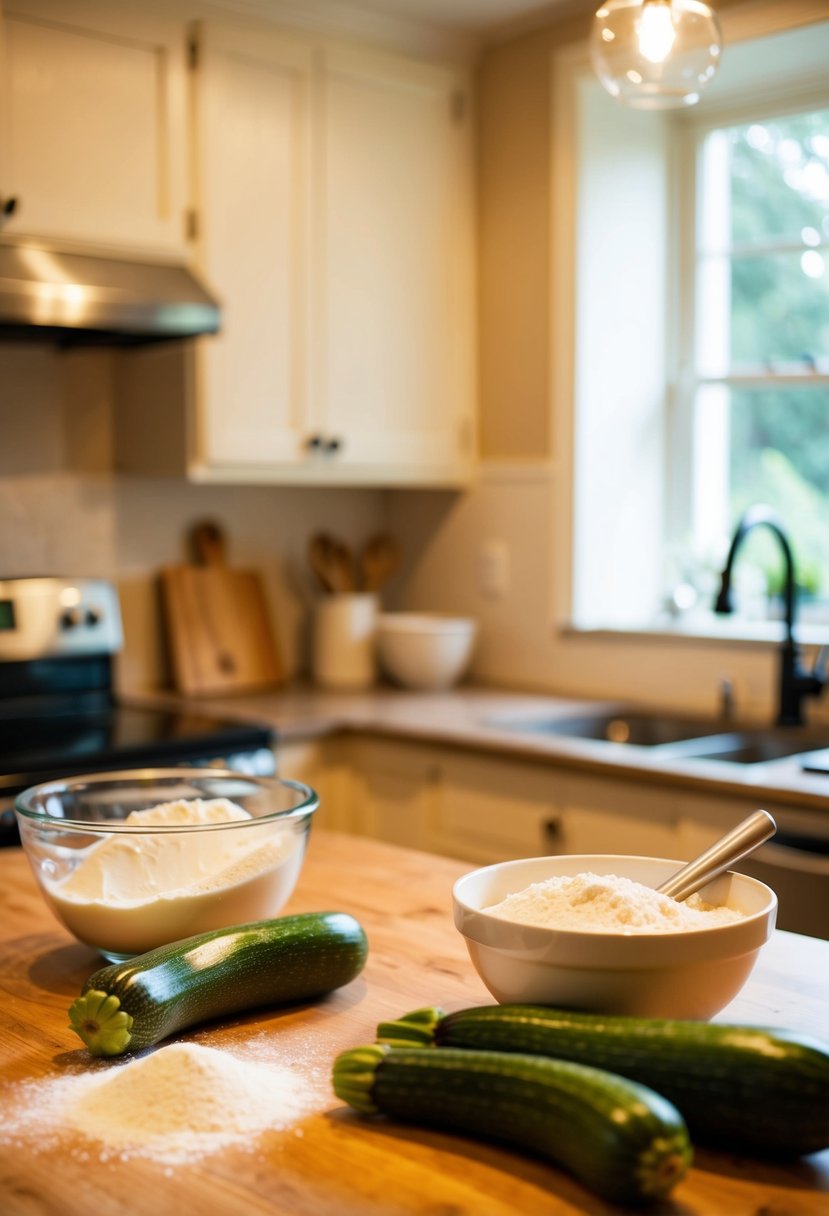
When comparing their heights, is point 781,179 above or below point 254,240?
above

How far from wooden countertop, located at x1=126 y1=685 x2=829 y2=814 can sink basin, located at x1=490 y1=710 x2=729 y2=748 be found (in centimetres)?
2

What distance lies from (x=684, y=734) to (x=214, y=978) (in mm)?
2112

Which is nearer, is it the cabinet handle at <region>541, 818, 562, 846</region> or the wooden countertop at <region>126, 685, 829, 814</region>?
the wooden countertop at <region>126, 685, 829, 814</region>

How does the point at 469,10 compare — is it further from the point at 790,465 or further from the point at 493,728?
the point at 493,728

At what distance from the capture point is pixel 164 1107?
3.08 feet

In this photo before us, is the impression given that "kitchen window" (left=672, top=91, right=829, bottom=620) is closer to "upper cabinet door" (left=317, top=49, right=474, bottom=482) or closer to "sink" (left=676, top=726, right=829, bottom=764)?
"sink" (left=676, top=726, right=829, bottom=764)

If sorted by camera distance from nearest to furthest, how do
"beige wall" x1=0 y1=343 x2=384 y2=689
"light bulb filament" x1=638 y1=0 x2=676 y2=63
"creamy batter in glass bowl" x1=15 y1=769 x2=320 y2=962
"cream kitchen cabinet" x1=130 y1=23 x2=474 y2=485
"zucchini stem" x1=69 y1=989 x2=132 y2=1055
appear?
"zucchini stem" x1=69 y1=989 x2=132 y2=1055 → "creamy batter in glass bowl" x1=15 y1=769 x2=320 y2=962 → "light bulb filament" x1=638 y1=0 x2=676 y2=63 → "cream kitchen cabinet" x1=130 y1=23 x2=474 y2=485 → "beige wall" x1=0 y1=343 x2=384 y2=689

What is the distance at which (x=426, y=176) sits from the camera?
3.45 m

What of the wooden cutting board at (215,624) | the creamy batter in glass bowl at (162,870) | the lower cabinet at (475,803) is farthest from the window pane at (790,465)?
the creamy batter in glass bowl at (162,870)

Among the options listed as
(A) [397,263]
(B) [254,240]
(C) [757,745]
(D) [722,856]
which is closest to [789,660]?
(C) [757,745]

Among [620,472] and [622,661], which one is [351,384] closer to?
[620,472]

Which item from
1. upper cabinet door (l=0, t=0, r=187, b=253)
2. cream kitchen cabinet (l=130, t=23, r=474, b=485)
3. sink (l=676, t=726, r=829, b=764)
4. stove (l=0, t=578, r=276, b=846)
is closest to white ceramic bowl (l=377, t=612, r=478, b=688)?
cream kitchen cabinet (l=130, t=23, r=474, b=485)

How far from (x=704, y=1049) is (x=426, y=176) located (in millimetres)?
2934

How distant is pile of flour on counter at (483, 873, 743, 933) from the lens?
0.99m
